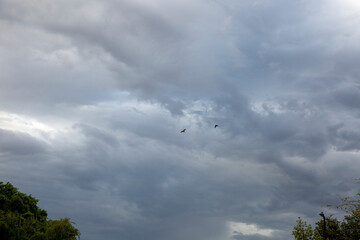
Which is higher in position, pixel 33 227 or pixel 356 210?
pixel 356 210

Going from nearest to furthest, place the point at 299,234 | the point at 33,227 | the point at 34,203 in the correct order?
the point at 33,227 → the point at 299,234 → the point at 34,203

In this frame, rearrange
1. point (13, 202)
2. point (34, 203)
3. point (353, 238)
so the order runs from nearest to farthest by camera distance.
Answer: point (353, 238) → point (13, 202) → point (34, 203)

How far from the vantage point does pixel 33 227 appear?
56.3 m

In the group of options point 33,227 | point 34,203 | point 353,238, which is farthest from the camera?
point 34,203

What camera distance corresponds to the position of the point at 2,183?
7519 cm

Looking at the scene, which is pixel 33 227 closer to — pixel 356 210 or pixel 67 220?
pixel 67 220

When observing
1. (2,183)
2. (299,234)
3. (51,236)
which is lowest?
(51,236)

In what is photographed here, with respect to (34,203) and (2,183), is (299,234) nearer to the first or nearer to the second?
(34,203)

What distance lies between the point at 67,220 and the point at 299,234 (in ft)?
121

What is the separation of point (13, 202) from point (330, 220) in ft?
206

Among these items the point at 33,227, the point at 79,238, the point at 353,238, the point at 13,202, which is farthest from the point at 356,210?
the point at 13,202

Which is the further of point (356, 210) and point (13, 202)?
point (13, 202)

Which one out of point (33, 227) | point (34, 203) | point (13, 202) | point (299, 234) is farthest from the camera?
point (34, 203)

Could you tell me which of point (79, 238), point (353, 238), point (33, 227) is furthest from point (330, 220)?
point (33, 227)
